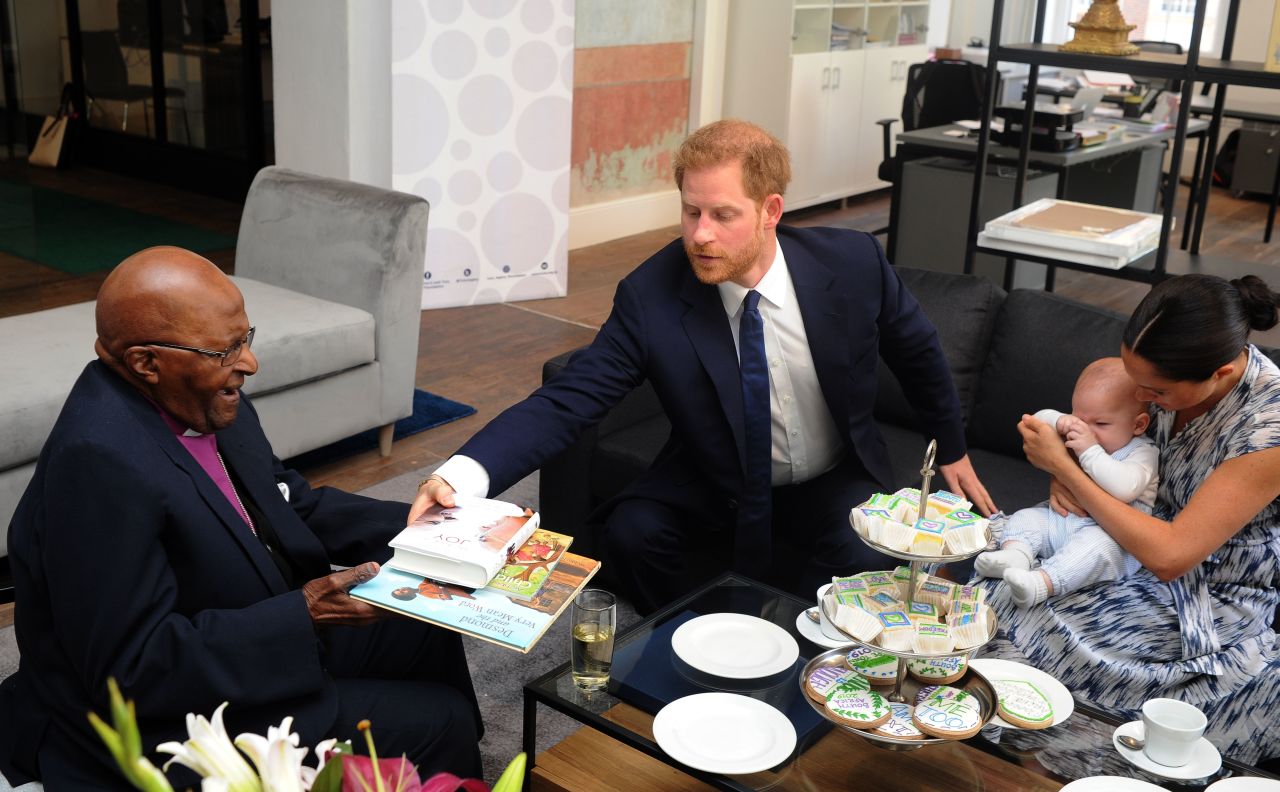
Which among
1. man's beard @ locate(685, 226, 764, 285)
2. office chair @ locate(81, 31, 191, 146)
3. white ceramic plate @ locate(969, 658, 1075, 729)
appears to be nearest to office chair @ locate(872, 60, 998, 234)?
man's beard @ locate(685, 226, 764, 285)

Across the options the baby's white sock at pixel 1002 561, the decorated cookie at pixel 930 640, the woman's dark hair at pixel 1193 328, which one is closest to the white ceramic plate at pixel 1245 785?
the decorated cookie at pixel 930 640

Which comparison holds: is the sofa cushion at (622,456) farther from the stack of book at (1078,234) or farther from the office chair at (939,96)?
the office chair at (939,96)

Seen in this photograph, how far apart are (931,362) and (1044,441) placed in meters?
0.42

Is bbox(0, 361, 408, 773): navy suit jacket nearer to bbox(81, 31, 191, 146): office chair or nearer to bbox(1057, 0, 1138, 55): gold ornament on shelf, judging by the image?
bbox(1057, 0, 1138, 55): gold ornament on shelf

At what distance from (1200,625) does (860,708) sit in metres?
0.75

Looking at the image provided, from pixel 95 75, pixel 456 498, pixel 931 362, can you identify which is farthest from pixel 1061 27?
pixel 456 498

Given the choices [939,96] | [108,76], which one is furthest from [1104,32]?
[108,76]

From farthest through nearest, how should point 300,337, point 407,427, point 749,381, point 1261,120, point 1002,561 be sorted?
1. point 1261,120
2. point 407,427
3. point 300,337
4. point 749,381
5. point 1002,561

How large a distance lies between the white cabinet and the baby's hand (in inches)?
210

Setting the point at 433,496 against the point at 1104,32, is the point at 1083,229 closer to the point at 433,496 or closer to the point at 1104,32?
the point at 1104,32

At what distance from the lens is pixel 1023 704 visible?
1.95 metres

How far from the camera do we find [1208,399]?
7.27 feet

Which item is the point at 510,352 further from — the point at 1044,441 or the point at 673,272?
the point at 1044,441

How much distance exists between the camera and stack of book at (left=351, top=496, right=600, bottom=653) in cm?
179
